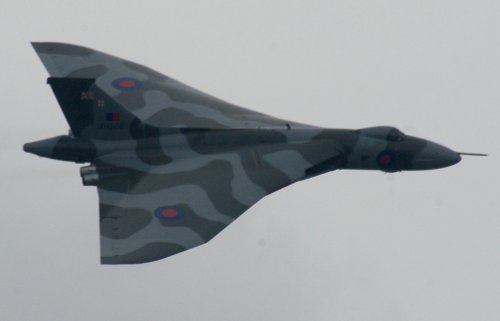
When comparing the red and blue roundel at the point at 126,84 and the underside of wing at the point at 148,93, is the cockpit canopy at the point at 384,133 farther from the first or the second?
the red and blue roundel at the point at 126,84

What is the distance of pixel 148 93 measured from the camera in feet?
194

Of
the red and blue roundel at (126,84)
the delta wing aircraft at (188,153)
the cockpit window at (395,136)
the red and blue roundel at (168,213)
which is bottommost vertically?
the red and blue roundel at (168,213)

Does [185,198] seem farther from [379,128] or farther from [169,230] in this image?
[379,128]

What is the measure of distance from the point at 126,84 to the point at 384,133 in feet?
40.4

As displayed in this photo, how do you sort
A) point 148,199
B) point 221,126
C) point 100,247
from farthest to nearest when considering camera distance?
point 221,126 < point 148,199 < point 100,247

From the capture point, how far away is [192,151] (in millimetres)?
55469

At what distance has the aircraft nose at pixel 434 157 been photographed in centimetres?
5729

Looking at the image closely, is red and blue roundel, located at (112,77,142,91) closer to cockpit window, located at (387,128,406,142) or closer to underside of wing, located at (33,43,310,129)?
underside of wing, located at (33,43,310,129)

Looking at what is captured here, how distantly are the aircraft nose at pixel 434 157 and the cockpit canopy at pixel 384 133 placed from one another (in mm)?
1232

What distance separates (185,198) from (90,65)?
10.7 m

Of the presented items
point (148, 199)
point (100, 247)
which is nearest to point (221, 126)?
point (148, 199)

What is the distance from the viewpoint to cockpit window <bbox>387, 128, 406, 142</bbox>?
56656mm

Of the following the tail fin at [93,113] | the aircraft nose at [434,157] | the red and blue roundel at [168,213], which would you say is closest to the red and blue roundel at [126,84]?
the tail fin at [93,113]

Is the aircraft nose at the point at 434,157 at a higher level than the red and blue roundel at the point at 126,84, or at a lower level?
lower
